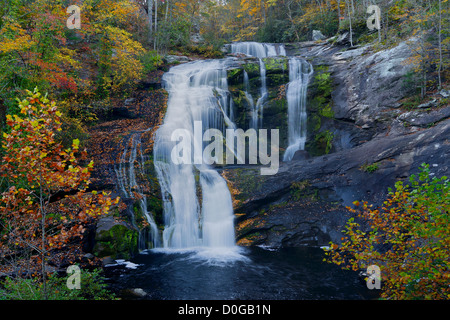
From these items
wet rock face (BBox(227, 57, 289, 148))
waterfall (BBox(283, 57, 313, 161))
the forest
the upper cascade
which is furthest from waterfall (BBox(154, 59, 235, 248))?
the upper cascade

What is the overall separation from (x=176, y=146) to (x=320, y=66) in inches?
413

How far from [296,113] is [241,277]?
10698mm

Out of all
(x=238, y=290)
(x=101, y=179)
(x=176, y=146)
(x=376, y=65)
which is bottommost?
(x=238, y=290)

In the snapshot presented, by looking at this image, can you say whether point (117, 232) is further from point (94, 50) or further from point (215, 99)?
point (94, 50)

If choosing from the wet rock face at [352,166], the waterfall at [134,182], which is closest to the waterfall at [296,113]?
the wet rock face at [352,166]

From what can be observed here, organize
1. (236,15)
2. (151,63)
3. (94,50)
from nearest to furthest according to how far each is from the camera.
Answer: (94,50)
(151,63)
(236,15)

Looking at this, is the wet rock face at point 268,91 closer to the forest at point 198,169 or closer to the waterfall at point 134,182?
the forest at point 198,169

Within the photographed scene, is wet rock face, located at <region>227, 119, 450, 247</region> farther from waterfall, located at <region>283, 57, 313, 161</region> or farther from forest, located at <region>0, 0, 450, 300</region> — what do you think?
waterfall, located at <region>283, 57, 313, 161</region>

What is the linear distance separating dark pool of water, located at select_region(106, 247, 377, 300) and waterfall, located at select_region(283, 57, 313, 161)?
22.7 feet

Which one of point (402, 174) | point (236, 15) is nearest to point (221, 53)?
point (236, 15)

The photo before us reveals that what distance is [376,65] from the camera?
14164 mm

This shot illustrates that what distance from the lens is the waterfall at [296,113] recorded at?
15.4m

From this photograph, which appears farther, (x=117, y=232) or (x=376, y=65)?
(x=376, y=65)

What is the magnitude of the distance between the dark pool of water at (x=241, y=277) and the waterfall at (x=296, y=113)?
22.7 feet
